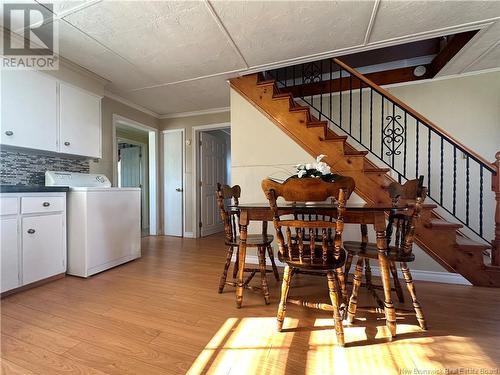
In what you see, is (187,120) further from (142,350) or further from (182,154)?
(142,350)

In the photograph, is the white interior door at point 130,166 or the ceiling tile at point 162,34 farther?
the white interior door at point 130,166

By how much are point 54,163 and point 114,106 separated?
1333 mm

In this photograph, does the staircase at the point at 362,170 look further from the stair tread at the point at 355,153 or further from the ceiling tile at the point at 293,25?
the ceiling tile at the point at 293,25

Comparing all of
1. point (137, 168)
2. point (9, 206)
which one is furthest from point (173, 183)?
point (9, 206)

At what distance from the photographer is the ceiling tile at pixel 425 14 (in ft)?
5.72

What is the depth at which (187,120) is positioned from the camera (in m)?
4.40

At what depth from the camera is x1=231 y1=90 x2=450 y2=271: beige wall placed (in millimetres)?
2768

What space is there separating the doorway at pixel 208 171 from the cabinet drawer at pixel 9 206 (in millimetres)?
2630

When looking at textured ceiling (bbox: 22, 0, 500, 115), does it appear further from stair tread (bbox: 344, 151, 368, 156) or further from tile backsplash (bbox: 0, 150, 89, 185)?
tile backsplash (bbox: 0, 150, 89, 185)

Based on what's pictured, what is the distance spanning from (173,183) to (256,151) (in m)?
2.33

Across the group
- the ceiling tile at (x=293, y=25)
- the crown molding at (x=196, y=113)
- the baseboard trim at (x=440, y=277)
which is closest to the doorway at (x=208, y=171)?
the crown molding at (x=196, y=113)

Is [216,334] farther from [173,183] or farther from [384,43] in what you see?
[173,183]

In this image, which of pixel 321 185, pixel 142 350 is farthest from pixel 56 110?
pixel 321 185

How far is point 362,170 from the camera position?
2480 mm
